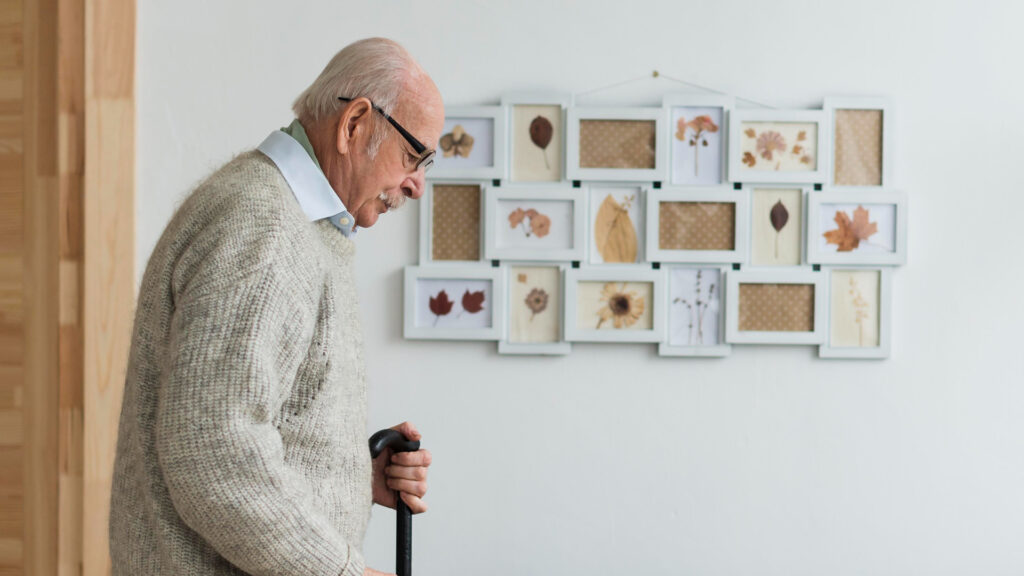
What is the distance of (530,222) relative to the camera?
209 centimetres

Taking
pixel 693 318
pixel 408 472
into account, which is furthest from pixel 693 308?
pixel 408 472

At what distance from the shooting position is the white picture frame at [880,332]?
209 cm

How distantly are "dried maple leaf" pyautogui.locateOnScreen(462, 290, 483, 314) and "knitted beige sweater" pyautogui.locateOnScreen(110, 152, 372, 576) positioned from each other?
102cm

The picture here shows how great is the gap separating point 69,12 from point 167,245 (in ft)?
4.53

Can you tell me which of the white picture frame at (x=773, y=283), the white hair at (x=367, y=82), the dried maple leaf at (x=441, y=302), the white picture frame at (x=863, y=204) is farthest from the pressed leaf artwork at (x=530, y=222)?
the white hair at (x=367, y=82)

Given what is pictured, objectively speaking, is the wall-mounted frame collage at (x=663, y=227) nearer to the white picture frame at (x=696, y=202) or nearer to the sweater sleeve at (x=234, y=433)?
the white picture frame at (x=696, y=202)

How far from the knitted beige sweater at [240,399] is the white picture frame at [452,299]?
1.01 metres

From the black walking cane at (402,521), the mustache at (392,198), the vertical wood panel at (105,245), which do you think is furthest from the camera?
the vertical wood panel at (105,245)

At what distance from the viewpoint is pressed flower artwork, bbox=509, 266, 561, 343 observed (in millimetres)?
2088

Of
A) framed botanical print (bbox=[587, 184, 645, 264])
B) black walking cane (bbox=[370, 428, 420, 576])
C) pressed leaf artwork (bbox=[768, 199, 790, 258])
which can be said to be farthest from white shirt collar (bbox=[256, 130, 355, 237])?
pressed leaf artwork (bbox=[768, 199, 790, 258])

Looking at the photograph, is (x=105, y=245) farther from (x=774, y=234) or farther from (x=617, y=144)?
(x=774, y=234)

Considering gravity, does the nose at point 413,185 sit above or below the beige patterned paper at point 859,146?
below

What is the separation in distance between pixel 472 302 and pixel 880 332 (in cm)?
94

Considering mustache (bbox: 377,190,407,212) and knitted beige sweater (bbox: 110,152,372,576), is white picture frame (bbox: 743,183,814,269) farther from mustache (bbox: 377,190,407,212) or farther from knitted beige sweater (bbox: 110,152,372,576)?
knitted beige sweater (bbox: 110,152,372,576)
